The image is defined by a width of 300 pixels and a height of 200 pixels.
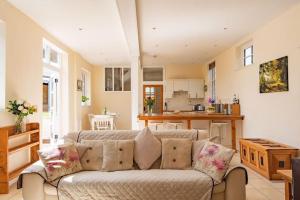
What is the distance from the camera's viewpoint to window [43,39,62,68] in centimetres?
613

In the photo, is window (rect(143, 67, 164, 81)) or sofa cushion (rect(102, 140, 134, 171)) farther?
window (rect(143, 67, 164, 81))

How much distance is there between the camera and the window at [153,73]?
35.2 feet

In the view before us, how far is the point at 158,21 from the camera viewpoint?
194 inches

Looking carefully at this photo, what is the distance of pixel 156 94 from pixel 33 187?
323 inches

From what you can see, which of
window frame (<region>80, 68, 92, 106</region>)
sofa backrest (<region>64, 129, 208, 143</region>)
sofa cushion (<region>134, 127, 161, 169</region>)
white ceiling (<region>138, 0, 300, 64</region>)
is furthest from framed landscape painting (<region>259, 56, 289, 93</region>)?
window frame (<region>80, 68, 92, 106</region>)

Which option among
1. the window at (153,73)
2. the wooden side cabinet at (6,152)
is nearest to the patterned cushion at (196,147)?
the wooden side cabinet at (6,152)

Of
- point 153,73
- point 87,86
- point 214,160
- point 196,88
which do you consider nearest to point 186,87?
point 196,88

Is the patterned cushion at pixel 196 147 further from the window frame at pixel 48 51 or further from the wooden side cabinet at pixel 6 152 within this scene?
the window frame at pixel 48 51

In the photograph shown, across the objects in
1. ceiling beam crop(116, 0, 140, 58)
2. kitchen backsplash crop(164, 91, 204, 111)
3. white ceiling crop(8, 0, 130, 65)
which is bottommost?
kitchen backsplash crop(164, 91, 204, 111)

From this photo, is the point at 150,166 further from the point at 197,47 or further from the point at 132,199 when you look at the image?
the point at 197,47

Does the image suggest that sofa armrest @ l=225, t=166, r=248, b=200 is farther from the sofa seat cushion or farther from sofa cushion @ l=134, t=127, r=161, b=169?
sofa cushion @ l=134, t=127, r=161, b=169

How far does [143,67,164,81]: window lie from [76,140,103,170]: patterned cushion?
7.65 meters

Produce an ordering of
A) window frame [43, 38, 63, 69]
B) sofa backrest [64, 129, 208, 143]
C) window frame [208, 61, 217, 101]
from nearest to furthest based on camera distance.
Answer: sofa backrest [64, 129, 208, 143] → window frame [43, 38, 63, 69] → window frame [208, 61, 217, 101]

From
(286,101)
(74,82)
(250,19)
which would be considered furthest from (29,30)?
(286,101)
